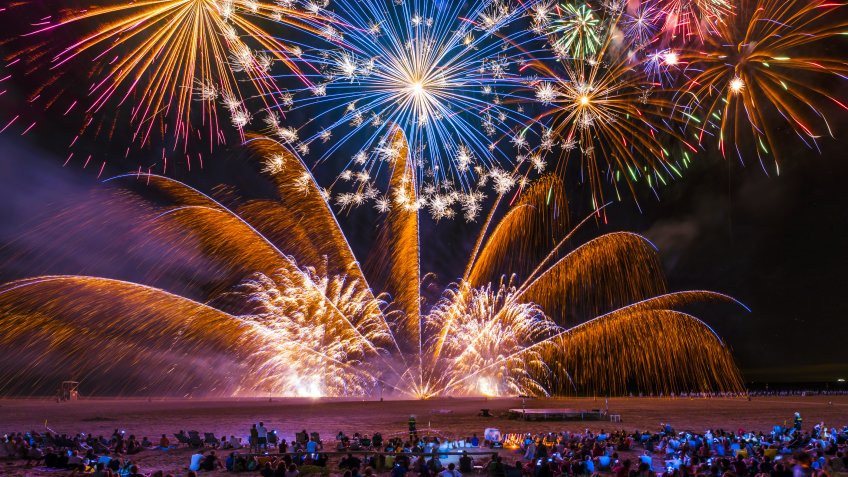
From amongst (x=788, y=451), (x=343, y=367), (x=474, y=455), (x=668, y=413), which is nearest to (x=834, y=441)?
(x=788, y=451)

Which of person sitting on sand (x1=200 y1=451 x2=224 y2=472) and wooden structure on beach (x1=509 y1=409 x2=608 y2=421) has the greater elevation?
wooden structure on beach (x1=509 y1=409 x2=608 y2=421)

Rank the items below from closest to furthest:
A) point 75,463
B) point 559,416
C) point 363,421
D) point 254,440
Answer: point 75,463 < point 254,440 < point 363,421 < point 559,416

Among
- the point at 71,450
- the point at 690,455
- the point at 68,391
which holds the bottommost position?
the point at 690,455

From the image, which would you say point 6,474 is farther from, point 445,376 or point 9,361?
point 9,361

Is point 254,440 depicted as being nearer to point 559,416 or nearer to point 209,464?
point 209,464

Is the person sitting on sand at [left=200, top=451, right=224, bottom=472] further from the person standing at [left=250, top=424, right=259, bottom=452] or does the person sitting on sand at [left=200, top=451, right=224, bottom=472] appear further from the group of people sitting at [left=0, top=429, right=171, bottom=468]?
the person standing at [left=250, top=424, right=259, bottom=452]

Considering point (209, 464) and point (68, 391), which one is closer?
point (209, 464)

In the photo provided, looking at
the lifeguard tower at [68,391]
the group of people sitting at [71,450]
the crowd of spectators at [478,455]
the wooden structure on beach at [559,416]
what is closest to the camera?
the crowd of spectators at [478,455]

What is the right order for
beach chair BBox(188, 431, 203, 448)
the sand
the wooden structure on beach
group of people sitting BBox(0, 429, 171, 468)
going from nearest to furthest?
group of people sitting BBox(0, 429, 171, 468), beach chair BBox(188, 431, 203, 448), the sand, the wooden structure on beach

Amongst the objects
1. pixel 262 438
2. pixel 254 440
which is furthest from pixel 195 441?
pixel 262 438

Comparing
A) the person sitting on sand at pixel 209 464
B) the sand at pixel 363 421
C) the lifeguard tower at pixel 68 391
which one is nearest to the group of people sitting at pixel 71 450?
the sand at pixel 363 421

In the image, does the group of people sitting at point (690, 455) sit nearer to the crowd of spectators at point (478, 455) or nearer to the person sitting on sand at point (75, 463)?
the crowd of spectators at point (478, 455)

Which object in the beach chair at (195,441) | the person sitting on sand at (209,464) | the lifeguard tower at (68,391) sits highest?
the lifeguard tower at (68,391)

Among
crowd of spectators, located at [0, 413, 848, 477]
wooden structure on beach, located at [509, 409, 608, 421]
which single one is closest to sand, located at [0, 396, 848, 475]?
wooden structure on beach, located at [509, 409, 608, 421]
